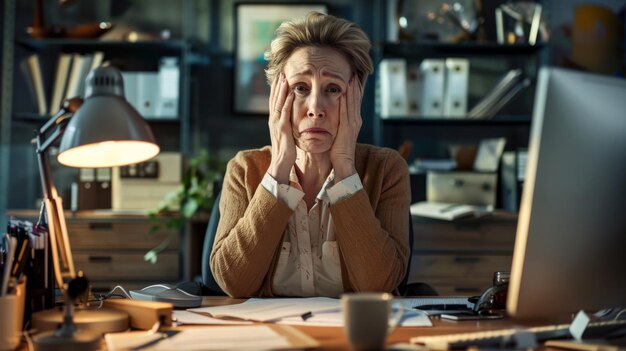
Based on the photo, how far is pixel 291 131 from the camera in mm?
1924

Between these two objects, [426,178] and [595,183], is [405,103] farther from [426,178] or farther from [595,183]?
[595,183]

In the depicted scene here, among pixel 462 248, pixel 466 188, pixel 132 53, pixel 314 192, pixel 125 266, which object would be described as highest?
pixel 132 53

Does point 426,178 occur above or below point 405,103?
below

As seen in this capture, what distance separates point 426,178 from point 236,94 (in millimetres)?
1083

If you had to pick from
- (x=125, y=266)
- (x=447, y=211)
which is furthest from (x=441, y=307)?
(x=125, y=266)

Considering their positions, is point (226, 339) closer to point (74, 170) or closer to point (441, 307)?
point (441, 307)

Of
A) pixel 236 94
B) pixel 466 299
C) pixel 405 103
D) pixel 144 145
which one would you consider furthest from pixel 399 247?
pixel 236 94

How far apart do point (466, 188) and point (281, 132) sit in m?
1.83

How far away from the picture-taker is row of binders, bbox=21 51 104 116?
3695 mm

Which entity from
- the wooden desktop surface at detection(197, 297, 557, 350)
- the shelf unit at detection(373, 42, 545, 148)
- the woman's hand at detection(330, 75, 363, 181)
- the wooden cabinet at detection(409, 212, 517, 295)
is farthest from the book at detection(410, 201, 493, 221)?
the wooden desktop surface at detection(197, 297, 557, 350)

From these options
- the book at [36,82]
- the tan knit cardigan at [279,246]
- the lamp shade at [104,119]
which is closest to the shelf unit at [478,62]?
the book at [36,82]

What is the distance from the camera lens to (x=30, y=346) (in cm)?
111

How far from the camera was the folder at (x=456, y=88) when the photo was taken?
3.65 metres

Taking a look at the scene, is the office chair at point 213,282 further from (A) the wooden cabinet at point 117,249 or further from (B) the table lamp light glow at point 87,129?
(A) the wooden cabinet at point 117,249
